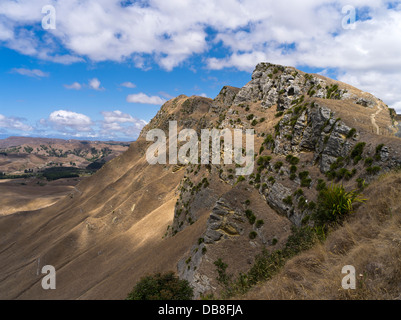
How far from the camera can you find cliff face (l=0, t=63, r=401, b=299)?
70.9 feet

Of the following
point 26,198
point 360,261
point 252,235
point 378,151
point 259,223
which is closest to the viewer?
point 360,261

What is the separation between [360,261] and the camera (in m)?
8.16

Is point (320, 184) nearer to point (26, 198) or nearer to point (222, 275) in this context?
point (222, 275)

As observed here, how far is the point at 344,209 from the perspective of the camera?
13.1 meters

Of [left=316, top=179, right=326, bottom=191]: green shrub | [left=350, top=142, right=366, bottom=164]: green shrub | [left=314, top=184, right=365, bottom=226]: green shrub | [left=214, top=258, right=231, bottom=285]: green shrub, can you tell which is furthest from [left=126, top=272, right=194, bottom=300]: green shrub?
[left=350, top=142, right=366, bottom=164]: green shrub

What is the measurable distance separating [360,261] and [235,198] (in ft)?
63.9

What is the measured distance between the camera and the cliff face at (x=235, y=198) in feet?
70.9

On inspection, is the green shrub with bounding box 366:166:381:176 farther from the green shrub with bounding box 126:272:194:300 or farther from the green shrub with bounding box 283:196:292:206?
the green shrub with bounding box 126:272:194:300

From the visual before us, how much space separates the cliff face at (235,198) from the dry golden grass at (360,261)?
6877 millimetres

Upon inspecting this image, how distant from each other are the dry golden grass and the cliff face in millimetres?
6877

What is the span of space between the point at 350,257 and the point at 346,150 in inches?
591

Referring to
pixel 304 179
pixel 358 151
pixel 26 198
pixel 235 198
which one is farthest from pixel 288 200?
pixel 26 198

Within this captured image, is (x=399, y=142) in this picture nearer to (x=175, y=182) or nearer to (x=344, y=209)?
(x=344, y=209)

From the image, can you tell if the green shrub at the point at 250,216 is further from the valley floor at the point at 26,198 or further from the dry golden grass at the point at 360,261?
the valley floor at the point at 26,198
